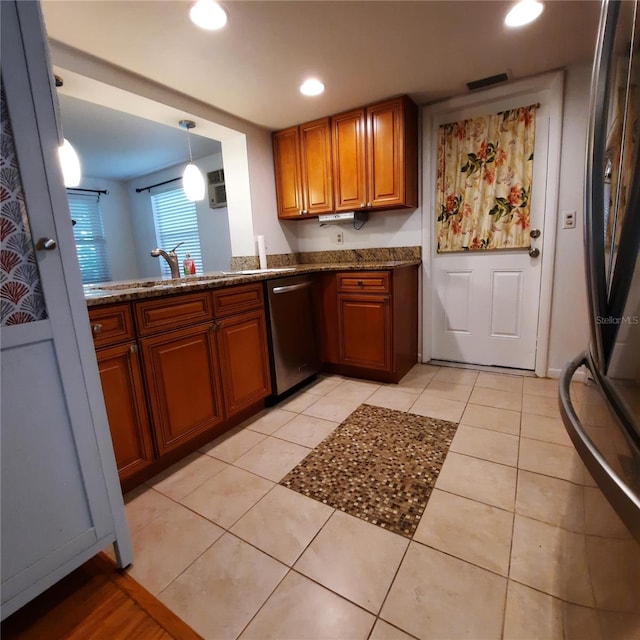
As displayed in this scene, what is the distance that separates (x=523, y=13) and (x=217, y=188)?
3.25 meters

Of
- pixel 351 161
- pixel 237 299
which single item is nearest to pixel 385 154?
pixel 351 161

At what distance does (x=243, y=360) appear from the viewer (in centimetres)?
204

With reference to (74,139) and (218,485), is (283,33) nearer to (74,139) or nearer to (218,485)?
(218,485)

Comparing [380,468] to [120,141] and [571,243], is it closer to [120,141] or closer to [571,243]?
[571,243]

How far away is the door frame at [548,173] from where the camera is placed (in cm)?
225

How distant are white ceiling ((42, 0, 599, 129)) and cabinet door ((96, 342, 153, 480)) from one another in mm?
1478

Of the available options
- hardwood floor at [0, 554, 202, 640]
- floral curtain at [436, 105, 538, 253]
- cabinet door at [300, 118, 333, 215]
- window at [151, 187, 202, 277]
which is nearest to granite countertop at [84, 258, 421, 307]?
floral curtain at [436, 105, 538, 253]

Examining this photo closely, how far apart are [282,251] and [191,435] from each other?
77.6 inches

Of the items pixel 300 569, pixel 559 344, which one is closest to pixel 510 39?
pixel 559 344

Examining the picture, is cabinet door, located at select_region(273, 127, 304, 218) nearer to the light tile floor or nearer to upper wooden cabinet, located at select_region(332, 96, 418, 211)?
upper wooden cabinet, located at select_region(332, 96, 418, 211)

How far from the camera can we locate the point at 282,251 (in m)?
3.23

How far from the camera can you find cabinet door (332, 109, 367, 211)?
2.64 metres

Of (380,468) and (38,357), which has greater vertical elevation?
(38,357)

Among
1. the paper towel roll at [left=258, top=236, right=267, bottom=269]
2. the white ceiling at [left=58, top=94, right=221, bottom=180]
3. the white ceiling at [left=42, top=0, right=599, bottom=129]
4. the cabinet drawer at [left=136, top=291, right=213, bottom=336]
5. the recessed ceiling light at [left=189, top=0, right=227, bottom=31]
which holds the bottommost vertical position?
the cabinet drawer at [left=136, top=291, right=213, bottom=336]
